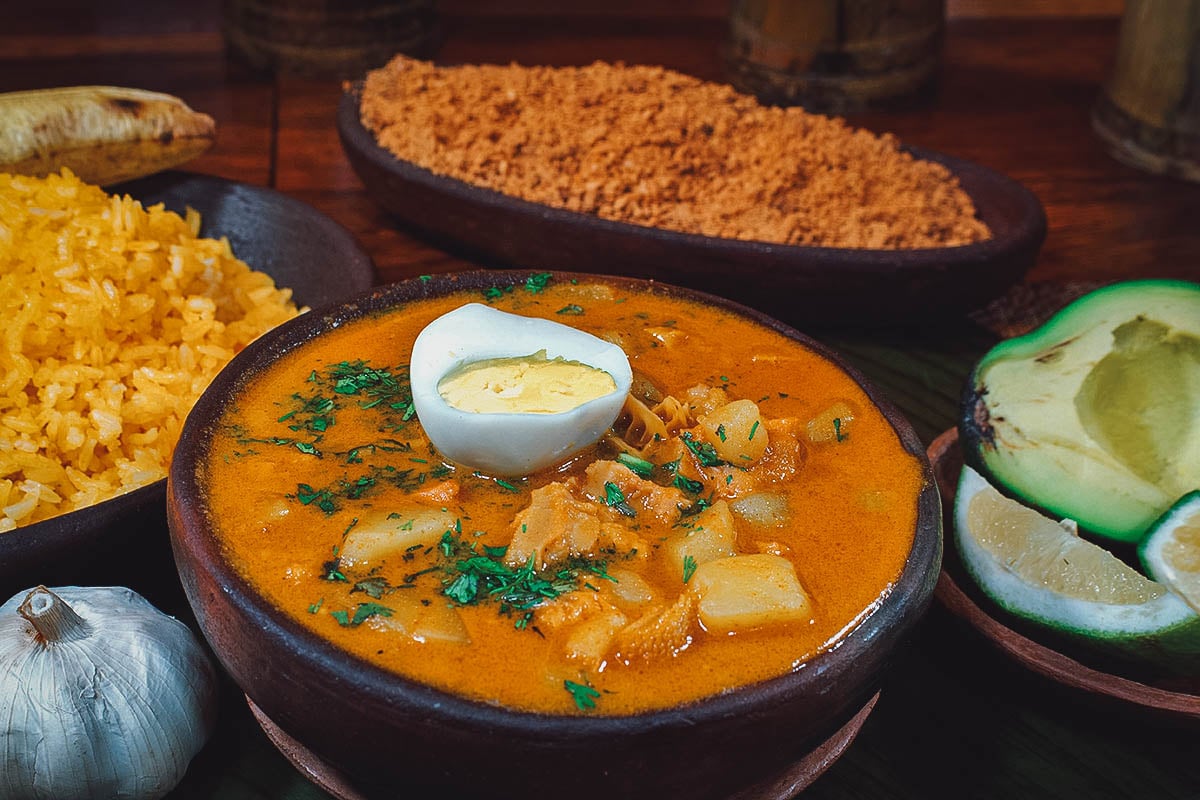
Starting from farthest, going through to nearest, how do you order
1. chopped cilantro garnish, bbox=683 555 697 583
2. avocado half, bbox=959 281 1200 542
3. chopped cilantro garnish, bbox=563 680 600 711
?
avocado half, bbox=959 281 1200 542 < chopped cilantro garnish, bbox=683 555 697 583 < chopped cilantro garnish, bbox=563 680 600 711

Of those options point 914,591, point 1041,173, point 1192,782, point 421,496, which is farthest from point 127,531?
point 1041,173

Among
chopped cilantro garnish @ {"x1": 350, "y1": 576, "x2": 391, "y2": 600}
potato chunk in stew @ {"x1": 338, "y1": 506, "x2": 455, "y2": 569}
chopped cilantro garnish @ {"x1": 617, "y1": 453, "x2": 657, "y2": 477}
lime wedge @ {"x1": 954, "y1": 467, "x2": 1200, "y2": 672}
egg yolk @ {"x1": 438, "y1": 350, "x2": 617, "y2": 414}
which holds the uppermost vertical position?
egg yolk @ {"x1": 438, "y1": 350, "x2": 617, "y2": 414}

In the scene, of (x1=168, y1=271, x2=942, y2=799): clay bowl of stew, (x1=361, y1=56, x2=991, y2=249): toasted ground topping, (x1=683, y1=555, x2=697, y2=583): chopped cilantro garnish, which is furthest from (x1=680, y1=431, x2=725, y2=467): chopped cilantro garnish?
(x1=361, y1=56, x2=991, y2=249): toasted ground topping

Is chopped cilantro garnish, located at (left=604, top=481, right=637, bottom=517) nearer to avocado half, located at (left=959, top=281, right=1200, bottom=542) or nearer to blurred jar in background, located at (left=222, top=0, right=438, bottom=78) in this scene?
avocado half, located at (left=959, top=281, right=1200, bottom=542)

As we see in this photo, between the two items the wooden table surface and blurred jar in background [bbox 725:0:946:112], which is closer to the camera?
the wooden table surface

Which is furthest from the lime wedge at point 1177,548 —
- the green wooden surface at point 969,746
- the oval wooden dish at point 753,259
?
the oval wooden dish at point 753,259

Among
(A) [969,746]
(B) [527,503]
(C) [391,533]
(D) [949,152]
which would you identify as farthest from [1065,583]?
(D) [949,152]

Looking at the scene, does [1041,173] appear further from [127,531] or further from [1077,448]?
[127,531]
